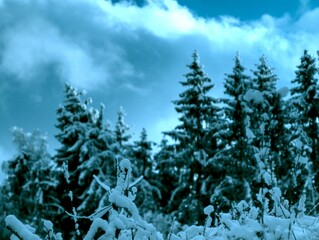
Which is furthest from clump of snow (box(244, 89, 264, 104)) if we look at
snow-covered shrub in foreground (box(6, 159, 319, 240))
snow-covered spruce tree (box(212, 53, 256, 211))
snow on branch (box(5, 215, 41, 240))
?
snow-covered spruce tree (box(212, 53, 256, 211))

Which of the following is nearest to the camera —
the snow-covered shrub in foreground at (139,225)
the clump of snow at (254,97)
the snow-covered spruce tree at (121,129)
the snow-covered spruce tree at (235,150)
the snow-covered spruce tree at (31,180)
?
the snow-covered shrub in foreground at (139,225)

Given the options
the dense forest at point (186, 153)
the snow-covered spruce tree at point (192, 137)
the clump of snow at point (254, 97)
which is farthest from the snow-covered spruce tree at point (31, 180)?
the clump of snow at point (254, 97)

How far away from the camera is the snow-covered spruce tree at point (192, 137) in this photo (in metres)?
21.2

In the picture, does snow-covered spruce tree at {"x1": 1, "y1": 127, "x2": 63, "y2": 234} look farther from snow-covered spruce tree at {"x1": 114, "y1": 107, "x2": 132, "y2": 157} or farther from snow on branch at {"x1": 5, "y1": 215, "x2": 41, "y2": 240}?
snow on branch at {"x1": 5, "y1": 215, "x2": 41, "y2": 240}

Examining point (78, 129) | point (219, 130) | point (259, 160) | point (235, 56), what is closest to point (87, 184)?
point (78, 129)

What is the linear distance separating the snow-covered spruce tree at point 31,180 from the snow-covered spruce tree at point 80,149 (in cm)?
89

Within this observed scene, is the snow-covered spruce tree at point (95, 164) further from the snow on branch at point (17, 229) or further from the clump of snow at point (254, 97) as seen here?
the snow on branch at point (17, 229)

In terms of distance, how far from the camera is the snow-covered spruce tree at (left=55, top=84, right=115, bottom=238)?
1966 centimetres

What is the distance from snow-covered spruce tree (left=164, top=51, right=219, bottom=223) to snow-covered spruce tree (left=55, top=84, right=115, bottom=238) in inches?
175

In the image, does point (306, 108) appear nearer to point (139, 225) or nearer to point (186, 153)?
point (186, 153)

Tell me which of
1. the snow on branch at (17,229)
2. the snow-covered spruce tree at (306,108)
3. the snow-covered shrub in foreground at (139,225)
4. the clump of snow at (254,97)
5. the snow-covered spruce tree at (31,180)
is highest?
the snow-covered spruce tree at (306,108)

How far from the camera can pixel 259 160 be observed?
11.0 ft

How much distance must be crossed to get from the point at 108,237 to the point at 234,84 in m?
20.3

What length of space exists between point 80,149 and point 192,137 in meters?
6.89
